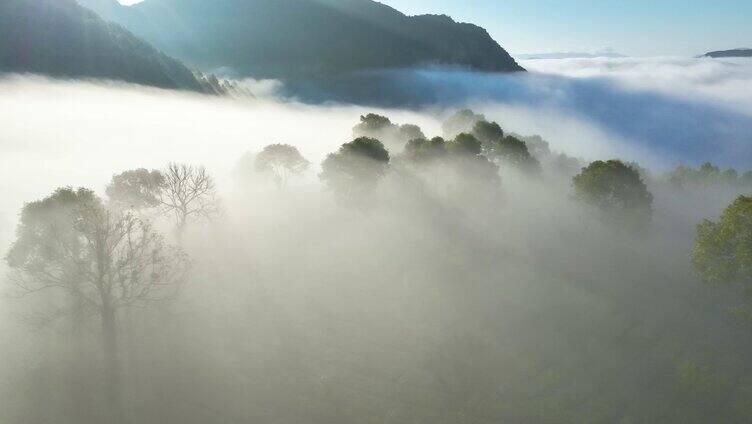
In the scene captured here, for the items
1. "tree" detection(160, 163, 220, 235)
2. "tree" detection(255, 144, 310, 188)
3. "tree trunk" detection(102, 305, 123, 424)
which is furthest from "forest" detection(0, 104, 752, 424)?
"tree" detection(255, 144, 310, 188)

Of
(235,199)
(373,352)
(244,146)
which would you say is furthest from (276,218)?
(244,146)

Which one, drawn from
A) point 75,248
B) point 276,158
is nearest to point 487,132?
point 276,158

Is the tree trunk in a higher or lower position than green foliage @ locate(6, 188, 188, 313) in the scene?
lower

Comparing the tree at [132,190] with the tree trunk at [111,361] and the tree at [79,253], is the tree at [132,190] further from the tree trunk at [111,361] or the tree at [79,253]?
the tree trunk at [111,361]

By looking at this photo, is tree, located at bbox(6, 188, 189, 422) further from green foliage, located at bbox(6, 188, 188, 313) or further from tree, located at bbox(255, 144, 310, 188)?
tree, located at bbox(255, 144, 310, 188)

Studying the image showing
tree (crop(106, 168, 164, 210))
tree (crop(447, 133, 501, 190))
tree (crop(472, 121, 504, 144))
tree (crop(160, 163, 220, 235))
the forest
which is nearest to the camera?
the forest

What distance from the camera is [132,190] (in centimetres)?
6344

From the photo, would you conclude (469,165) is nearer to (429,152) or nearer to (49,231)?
(429,152)

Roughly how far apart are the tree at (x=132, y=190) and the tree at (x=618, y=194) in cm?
6419

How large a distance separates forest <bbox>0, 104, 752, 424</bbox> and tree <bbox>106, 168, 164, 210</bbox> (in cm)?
31

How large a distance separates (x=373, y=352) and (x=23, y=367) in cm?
3064

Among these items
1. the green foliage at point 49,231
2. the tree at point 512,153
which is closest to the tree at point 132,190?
the green foliage at point 49,231

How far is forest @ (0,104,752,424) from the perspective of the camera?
123 ft

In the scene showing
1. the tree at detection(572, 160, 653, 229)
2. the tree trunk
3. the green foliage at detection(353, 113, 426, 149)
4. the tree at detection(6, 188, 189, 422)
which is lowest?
the tree trunk
